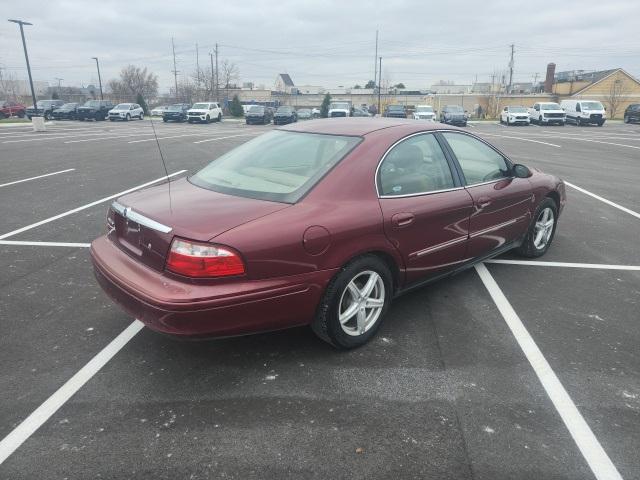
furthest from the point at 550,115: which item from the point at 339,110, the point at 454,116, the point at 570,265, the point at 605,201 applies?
the point at 570,265

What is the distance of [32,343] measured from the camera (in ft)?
11.2

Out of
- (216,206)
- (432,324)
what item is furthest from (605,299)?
(216,206)

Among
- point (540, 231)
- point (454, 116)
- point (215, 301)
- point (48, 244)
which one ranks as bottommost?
point (48, 244)

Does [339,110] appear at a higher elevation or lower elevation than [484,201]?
higher

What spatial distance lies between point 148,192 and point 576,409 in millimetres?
3125

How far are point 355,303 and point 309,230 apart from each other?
0.70 meters

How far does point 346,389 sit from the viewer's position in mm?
2930

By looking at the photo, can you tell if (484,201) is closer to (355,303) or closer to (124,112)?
(355,303)

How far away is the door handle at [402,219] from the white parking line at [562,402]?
1.17 meters

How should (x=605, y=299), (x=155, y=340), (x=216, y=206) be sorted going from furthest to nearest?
(x=605, y=299), (x=155, y=340), (x=216, y=206)

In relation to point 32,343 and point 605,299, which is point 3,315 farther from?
point 605,299

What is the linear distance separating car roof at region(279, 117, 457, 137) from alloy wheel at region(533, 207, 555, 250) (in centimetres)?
174

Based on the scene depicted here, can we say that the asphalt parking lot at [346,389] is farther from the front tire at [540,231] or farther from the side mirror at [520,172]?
the side mirror at [520,172]

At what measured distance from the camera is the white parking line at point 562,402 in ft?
7.73
